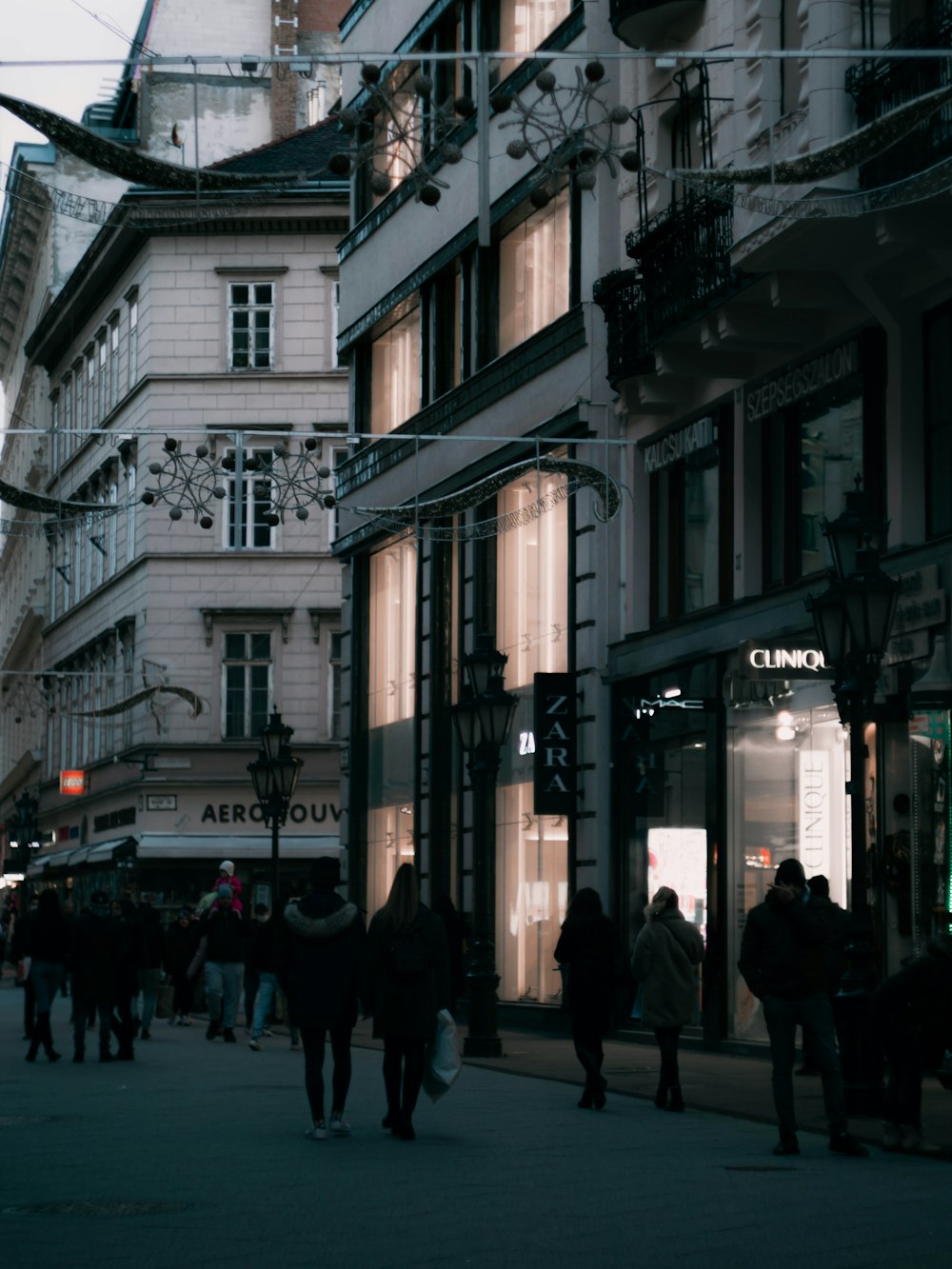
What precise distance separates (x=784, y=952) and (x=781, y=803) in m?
9.07

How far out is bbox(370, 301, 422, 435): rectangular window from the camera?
3591 centimetres

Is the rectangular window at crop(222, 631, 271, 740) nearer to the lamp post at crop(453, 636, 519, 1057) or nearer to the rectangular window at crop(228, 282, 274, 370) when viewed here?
the rectangular window at crop(228, 282, 274, 370)

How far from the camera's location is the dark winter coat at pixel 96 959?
23438 millimetres

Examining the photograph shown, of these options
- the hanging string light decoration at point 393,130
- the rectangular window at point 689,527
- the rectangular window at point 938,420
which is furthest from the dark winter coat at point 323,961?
the rectangular window at point 689,527

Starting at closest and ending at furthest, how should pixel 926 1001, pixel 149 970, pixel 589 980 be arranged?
pixel 926 1001, pixel 589 980, pixel 149 970

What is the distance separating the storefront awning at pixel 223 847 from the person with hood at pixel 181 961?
1976cm

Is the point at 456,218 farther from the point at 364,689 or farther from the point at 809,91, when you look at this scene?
the point at 809,91

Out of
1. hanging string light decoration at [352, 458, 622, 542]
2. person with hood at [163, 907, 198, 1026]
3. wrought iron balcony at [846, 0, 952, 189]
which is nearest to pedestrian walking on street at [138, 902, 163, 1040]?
person with hood at [163, 907, 198, 1026]

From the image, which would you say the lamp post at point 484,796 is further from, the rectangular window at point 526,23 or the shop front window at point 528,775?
the rectangular window at point 526,23

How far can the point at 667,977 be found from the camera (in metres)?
17.1

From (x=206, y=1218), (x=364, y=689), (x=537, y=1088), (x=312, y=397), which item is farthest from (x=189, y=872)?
(x=206, y=1218)

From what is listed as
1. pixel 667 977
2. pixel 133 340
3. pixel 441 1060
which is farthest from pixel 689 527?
pixel 133 340

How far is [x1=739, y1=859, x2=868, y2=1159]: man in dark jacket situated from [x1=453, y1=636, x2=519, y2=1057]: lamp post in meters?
9.38

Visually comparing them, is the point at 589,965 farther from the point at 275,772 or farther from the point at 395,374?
the point at 395,374
